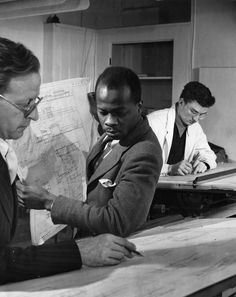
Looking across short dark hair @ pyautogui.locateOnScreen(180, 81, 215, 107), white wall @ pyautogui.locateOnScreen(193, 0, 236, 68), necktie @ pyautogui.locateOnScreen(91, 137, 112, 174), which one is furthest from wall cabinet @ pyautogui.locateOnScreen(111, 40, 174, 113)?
necktie @ pyautogui.locateOnScreen(91, 137, 112, 174)

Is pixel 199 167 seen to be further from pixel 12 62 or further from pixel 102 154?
pixel 12 62

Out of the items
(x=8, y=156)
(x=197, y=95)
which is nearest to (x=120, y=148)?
(x=8, y=156)

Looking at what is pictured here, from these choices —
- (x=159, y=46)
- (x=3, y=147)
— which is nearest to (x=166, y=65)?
(x=159, y=46)

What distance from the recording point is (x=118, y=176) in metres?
1.87

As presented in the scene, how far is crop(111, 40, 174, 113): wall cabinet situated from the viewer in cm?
614

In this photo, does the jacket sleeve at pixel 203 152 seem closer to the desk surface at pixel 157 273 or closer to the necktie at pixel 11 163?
the desk surface at pixel 157 273

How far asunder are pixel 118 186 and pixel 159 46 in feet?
15.1

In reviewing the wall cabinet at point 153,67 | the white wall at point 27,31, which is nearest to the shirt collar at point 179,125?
the wall cabinet at point 153,67

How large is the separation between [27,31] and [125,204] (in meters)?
4.23

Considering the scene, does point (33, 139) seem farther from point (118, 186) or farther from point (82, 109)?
point (118, 186)

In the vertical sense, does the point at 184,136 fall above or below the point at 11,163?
below

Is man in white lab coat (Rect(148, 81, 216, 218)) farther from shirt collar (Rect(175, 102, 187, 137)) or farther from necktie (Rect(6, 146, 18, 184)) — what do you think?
necktie (Rect(6, 146, 18, 184))

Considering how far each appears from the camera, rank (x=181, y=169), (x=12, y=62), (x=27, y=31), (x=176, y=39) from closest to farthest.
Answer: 1. (x=12, y=62)
2. (x=181, y=169)
3. (x=27, y=31)
4. (x=176, y=39)

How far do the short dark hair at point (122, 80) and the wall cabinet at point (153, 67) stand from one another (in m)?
4.15
